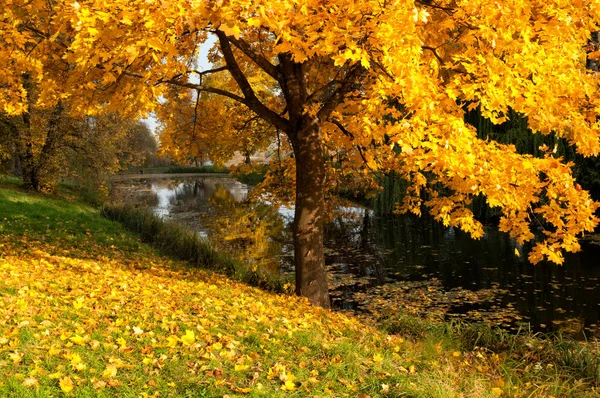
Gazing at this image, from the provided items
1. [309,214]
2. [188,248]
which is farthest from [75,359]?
[188,248]

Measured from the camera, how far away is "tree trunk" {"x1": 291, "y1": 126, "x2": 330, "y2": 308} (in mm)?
A: 8070

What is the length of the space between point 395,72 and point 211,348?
137 inches

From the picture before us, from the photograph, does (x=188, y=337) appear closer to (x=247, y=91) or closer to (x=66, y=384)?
(x=66, y=384)

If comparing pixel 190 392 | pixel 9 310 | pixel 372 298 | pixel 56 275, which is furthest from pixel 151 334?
pixel 372 298

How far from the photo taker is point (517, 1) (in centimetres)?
542

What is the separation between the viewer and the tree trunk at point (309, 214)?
8.07m

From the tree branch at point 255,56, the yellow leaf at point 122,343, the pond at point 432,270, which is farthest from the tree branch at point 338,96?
the yellow leaf at point 122,343

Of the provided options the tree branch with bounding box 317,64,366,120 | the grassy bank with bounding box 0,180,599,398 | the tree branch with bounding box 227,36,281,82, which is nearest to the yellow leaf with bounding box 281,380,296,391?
the grassy bank with bounding box 0,180,599,398

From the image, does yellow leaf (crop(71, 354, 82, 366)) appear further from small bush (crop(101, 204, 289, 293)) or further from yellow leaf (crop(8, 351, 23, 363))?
small bush (crop(101, 204, 289, 293))

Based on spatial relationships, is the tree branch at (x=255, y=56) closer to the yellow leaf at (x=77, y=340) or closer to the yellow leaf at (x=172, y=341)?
the yellow leaf at (x=172, y=341)

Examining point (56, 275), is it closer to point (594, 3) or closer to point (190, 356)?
point (190, 356)

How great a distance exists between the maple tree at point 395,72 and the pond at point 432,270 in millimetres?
3348

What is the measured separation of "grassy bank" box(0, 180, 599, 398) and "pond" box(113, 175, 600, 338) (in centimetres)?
296

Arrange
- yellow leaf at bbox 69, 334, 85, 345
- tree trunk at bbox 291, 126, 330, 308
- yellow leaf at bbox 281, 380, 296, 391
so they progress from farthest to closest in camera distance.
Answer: tree trunk at bbox 291, 126, 330, 308 < yellow leaf at bbox 69, 334, 85, 345 < yellow leaf at bbox 281, 380, 296, 391
